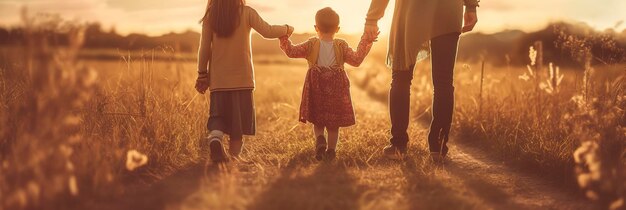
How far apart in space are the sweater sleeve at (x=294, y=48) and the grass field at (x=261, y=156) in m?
0.74

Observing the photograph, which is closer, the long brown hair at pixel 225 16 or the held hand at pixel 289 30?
the long brown hair at pixel 225 16

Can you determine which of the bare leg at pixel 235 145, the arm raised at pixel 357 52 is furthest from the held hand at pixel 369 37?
the bare leg at pixel 235 145

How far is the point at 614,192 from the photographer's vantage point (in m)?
3.86

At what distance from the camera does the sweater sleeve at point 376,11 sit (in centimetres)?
518

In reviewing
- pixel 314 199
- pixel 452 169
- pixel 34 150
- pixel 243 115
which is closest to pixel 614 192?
pixel 452 169

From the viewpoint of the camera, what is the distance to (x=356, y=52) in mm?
5246

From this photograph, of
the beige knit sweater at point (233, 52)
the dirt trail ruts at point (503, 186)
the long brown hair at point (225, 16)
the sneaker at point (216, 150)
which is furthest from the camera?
the beige knit sweater at point (233, 52)

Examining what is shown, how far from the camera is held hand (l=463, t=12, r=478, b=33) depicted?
17.1ft

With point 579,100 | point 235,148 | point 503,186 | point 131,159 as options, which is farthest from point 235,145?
point 579,100

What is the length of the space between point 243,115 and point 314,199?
5.32 feet

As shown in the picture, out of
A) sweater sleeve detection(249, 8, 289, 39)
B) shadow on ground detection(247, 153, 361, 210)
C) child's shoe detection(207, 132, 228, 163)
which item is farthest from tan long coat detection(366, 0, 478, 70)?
child's shoe detection(207, 132, 228, 163)

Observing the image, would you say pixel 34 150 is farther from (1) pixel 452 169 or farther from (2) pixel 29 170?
(1) pixel 452 169

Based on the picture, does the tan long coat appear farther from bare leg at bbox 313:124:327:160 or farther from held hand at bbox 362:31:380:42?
bare leg at bbox 313:124:327:160

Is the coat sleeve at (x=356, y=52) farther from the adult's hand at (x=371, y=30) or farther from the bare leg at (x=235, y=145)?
the bare leg at (x=235, y=145)
